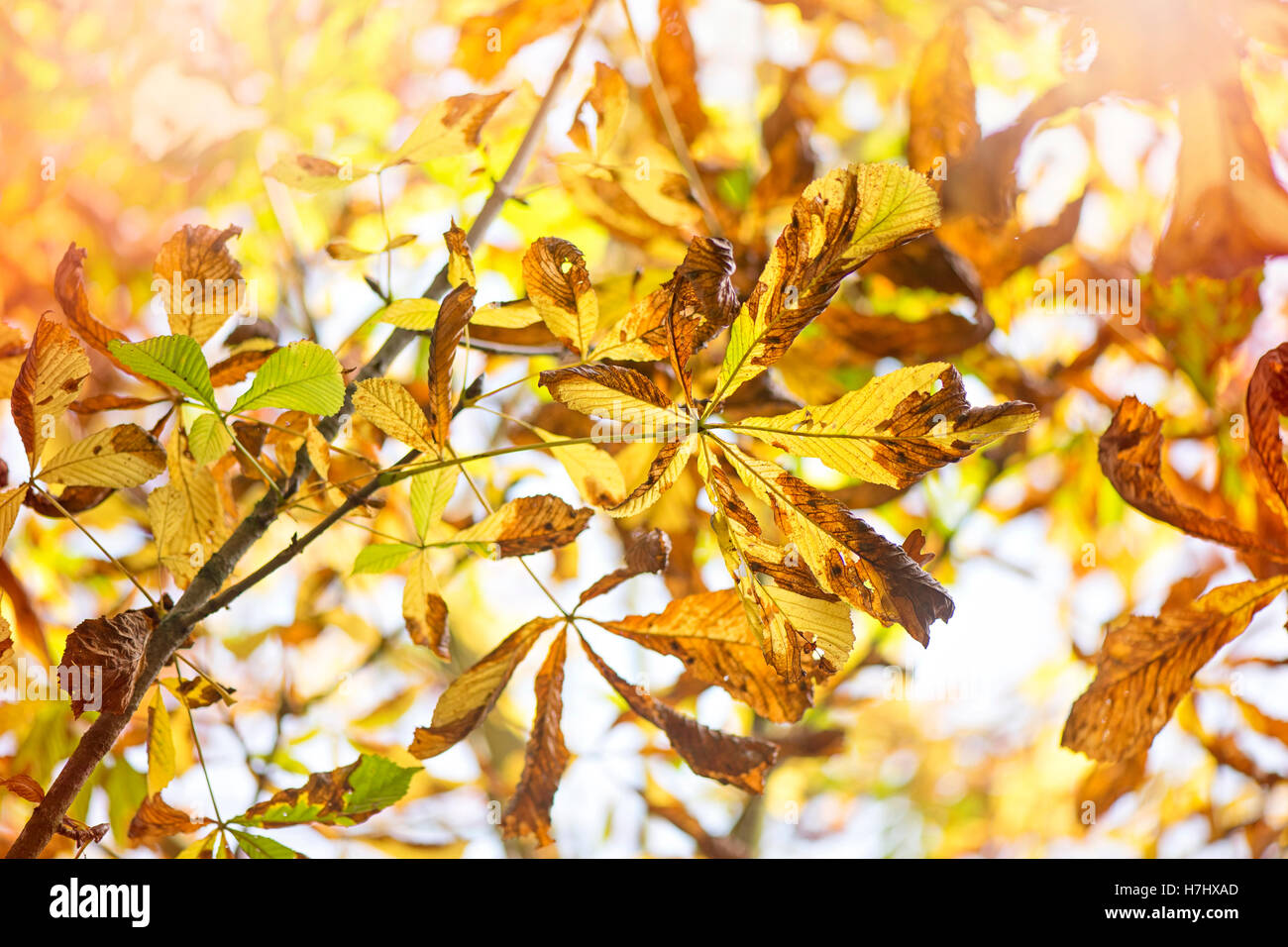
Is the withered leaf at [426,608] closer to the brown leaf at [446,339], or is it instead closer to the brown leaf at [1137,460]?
the brown leaf at [446,339]

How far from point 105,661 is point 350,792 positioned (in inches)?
2.7

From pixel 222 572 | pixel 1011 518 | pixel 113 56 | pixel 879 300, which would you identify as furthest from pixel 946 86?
pixel 113 56

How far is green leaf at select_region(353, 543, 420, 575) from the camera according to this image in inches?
8.2

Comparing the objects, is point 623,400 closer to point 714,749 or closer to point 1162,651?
point 714,749

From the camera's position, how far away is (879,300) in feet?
1.57

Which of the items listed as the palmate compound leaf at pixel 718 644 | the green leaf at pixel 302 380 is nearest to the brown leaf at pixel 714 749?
the palmate compound leaf at pixel 718 644

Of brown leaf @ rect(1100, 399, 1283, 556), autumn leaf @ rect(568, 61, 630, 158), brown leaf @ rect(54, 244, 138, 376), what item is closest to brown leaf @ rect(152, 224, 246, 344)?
brown leaf @ rect(54, 244, 138, 376)

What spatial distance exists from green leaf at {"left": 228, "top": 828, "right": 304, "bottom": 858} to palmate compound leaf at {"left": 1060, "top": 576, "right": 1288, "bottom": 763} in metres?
0.25

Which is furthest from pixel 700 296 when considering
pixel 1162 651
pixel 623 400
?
pixel 1162 651

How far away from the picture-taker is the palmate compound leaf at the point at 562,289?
17 centimetres

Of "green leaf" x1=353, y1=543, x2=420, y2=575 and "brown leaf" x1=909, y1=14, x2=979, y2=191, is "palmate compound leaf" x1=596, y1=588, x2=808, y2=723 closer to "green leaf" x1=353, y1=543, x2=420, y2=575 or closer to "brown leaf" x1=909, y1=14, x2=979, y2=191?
"green leaf" x1=353, y1=543, x2=420, y2=575

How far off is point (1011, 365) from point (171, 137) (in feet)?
1.86

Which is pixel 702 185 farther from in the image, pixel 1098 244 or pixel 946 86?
pixel 1098 244

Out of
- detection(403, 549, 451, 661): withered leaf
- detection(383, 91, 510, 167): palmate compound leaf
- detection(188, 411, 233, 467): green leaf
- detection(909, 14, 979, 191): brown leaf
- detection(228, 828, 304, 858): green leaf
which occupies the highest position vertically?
detection(909, 14, 979, 191): brown leaf
